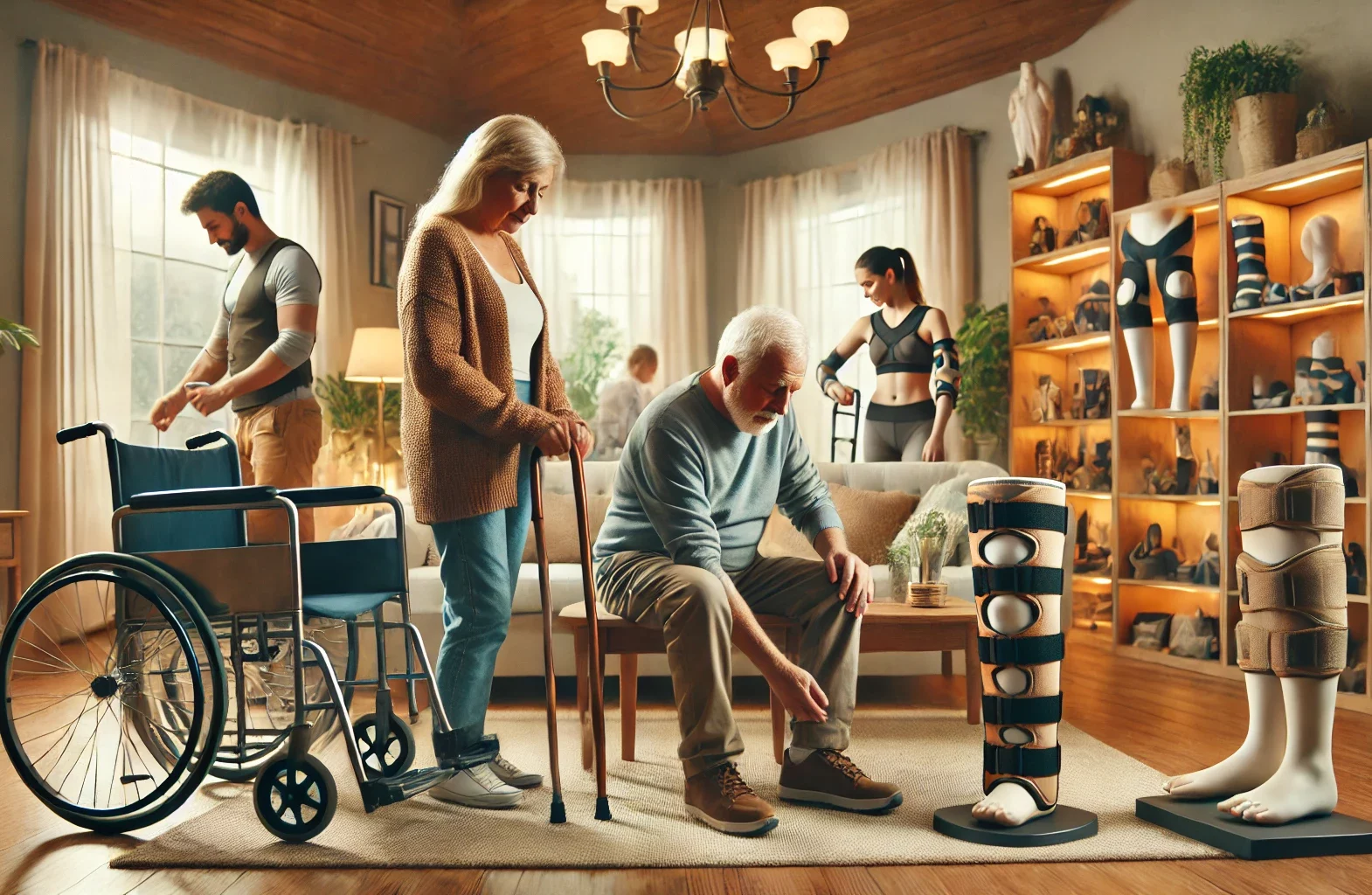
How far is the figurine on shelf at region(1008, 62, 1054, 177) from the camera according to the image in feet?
17.6

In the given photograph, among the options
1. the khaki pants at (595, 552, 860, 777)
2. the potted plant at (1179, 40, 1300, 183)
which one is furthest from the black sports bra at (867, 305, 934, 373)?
the khaki pants at (595, 552, 860, 777)

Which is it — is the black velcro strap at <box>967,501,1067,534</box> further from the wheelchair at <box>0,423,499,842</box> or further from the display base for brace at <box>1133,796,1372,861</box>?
the wheelchair at <box>0,423,499,842</box>

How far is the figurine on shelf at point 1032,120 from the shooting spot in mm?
5371

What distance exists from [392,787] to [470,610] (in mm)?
365

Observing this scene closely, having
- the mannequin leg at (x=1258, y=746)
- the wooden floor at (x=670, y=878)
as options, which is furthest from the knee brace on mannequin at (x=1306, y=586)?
the wooden floor at (x=670, y=878)

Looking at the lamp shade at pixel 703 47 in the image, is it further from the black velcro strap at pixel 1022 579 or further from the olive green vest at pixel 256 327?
the black velcro strap at pixel 1022 579

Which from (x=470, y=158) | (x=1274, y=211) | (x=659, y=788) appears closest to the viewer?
(x=470, y=158)

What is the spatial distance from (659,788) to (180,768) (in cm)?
96

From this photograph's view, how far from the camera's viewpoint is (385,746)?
2412 mm

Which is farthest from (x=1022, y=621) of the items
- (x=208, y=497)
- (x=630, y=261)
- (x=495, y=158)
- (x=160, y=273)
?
Result: (x=630, y=261)

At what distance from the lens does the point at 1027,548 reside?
2016 mm

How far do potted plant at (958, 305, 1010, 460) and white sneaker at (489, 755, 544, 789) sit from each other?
375 cm

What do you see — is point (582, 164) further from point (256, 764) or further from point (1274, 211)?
point (256, 764)

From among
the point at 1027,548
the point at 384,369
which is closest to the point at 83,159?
the point at 384,369
